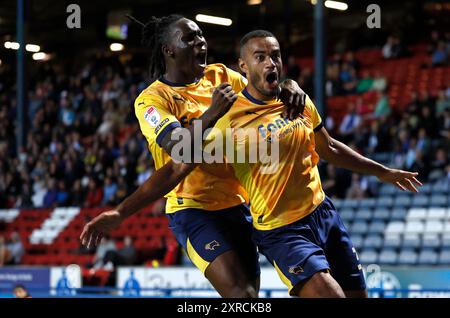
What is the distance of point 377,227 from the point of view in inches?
640

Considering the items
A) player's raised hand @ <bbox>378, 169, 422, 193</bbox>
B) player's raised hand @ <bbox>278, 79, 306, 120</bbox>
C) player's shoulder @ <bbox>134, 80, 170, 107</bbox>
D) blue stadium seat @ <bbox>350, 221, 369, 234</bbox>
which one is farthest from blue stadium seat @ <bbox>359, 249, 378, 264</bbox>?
player's raised hand @ <bbox>278, 79, 306, 120</bbox>

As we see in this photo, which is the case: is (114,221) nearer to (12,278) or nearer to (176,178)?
(176,178)

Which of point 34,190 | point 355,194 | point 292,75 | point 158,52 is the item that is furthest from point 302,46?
point 158,52

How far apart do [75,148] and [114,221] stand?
18874mm

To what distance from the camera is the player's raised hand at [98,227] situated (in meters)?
5.23

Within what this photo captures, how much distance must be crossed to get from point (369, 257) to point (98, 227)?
1069cm

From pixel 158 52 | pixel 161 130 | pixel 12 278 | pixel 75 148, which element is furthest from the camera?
pixel 75 148

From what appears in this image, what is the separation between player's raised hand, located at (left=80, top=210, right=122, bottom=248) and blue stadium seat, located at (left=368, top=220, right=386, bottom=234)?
37.3ft

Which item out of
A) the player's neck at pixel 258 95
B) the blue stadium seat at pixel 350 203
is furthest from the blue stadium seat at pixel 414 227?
the player's neck at pixel 258 95

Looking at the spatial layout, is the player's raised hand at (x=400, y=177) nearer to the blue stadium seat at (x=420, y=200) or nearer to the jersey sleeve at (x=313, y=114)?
the jersey sleeve at (x=313, y=114)

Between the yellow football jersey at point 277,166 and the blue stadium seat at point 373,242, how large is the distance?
33.4ft

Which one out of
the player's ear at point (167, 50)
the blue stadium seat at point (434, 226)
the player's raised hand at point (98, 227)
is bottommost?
the blue stadium seat at point (434, 226)

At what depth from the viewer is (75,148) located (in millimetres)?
23906

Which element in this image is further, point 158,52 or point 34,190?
point 34,190
